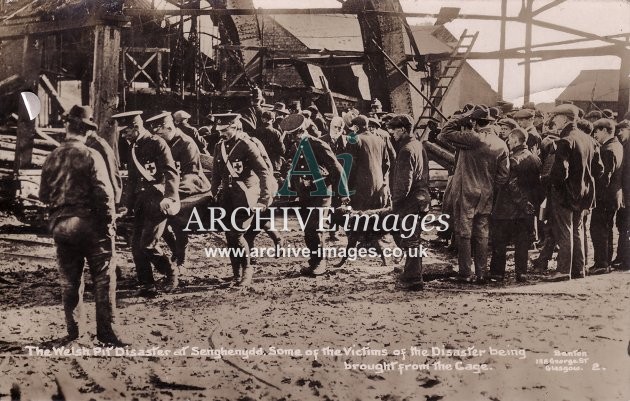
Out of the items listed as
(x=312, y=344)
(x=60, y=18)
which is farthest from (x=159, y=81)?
(x=312, y=344)

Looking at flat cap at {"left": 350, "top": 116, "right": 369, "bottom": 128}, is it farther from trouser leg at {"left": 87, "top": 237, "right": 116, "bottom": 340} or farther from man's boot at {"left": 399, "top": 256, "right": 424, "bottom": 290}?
trouser leg at {"left": 87, "top": 237, "right": 116, "bottom": 340}

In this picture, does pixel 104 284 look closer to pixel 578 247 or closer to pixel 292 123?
pixel 292 123

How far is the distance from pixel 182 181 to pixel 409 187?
271 centimetres

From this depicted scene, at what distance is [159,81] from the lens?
10.3 meters

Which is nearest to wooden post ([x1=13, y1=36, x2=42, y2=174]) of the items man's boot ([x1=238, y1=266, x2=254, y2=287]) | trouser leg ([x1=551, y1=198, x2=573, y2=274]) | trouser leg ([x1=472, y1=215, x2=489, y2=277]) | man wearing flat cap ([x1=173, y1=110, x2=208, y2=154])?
man wearing flat cap ([x1=173, y1=110, x2=208, y2=154])

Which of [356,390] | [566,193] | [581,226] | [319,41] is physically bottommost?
[356,390]

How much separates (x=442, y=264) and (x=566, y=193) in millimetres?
1806

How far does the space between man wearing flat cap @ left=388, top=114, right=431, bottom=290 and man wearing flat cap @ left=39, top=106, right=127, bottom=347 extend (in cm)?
314

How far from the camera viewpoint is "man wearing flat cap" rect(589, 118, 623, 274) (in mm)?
6734

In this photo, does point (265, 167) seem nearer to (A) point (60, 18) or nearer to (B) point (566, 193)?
(A) point (60, 18)

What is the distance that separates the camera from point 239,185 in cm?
620

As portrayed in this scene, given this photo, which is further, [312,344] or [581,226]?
[581,226]

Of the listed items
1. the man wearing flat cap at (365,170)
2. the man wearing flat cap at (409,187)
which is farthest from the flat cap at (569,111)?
the man wearing flat cap at (365,170)

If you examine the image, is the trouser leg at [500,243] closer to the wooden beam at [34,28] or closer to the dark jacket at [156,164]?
the dark jacket at [156,164]
